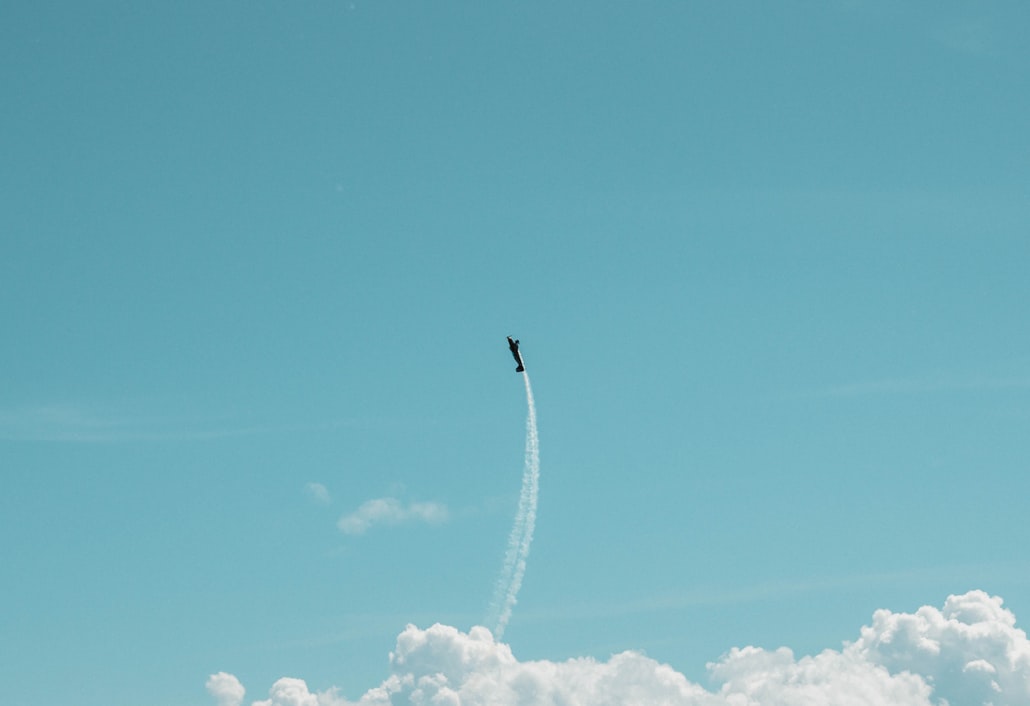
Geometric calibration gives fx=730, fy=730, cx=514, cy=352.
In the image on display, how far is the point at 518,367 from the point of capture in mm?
139750
